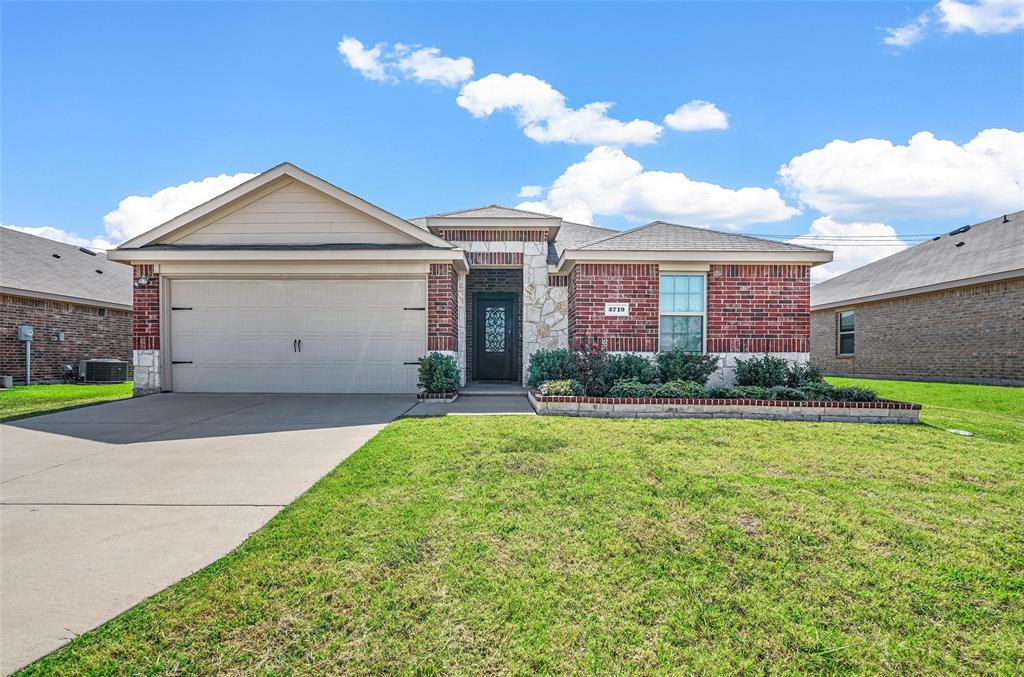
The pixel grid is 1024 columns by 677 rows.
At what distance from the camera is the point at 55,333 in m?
15.1

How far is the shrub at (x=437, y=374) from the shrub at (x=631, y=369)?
3.01m

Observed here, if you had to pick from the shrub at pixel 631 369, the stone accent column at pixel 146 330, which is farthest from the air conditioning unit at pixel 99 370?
the shrub at pixel 631 369

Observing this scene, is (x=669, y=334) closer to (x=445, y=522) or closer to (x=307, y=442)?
(x=307, y=442)

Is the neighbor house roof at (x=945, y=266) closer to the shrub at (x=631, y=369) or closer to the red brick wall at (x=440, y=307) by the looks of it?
the shrub at (x=631, y=369)

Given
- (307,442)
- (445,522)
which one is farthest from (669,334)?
(445,522)

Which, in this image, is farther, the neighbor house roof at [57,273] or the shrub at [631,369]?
the neighbor house roof at [57,273]

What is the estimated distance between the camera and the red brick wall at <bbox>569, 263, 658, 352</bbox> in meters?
10.4

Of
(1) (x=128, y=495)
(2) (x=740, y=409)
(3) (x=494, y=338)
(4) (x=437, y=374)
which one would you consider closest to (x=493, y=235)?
(3) (x=494, y=338)

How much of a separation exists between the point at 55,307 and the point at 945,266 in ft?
88.5

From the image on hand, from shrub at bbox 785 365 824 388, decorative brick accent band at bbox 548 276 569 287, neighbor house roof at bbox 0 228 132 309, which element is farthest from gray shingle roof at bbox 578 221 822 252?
neighbor house roof at bbox 0 228 132 309

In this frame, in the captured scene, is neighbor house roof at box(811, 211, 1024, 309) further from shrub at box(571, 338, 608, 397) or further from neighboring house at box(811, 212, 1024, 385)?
shrub at box(571, 338, 608, 397)

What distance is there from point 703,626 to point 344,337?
941 cm

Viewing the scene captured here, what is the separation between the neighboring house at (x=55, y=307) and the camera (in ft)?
45.9

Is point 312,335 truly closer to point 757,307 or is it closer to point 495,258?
point 495,258
